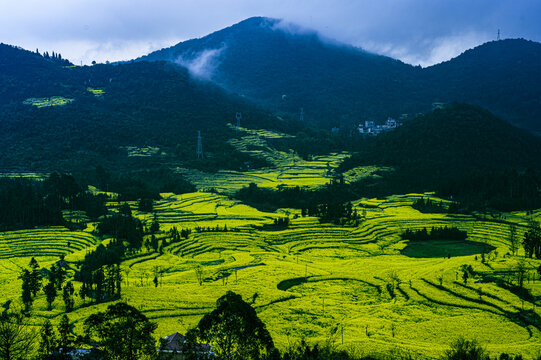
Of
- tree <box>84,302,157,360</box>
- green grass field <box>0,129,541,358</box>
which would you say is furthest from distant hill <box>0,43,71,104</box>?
tree <box>84,302,157,360</box>

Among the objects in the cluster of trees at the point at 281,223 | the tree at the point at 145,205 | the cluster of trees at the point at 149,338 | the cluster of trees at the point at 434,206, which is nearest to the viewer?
the cluster of trees at the point at 149,338

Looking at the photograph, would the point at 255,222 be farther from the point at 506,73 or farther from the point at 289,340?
the point at 506,73

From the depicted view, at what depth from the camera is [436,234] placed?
62875 millimetres

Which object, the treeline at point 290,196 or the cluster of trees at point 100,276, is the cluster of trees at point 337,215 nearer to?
the treeline at point 290,196

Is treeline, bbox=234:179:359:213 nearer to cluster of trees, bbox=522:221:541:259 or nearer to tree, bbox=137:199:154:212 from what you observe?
tree, bbox=137:199:154:212

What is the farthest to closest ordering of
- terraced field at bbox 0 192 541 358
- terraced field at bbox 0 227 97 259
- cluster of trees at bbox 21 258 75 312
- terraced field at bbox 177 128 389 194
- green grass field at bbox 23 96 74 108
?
green grass field at bbox 23 96 74 108 < terraced field at bbox 177 128 389 194 < terraced field at bbox 0 227 97 259 < cluster of trees at bbox 21 258 75 312 < terraced field at bbox 0 192 541 358

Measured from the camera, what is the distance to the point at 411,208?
79438 millimetres

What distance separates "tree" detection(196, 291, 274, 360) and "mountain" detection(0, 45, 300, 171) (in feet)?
307

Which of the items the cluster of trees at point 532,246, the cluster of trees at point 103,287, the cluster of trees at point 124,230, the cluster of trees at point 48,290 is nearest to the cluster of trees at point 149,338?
the cluster of trees at point 48,290

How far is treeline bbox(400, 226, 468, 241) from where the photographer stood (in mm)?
62250

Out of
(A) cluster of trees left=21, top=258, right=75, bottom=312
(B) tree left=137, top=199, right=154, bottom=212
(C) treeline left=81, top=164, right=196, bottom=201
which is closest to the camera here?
(A) cluster of trees left=21, top=258, right=75, bottom=312

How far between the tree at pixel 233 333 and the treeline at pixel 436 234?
43359 mm

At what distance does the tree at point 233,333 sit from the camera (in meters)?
22.5

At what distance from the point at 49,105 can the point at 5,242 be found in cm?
9559
